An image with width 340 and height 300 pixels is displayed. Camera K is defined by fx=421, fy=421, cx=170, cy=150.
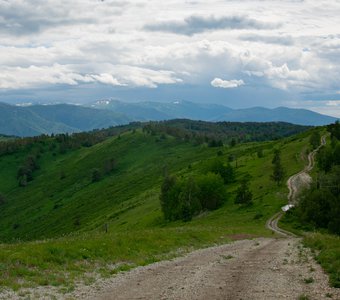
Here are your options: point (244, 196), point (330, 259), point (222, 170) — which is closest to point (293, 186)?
point (244, 196)

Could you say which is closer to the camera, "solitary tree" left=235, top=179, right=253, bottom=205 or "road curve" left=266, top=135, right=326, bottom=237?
"road curve" left=266, top=135, right=326, bottom=237

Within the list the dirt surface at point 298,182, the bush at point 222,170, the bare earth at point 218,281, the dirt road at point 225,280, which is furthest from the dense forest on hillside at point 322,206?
the bush at point 222,170

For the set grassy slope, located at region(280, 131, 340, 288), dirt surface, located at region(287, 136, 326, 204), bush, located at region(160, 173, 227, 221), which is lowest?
bush, located at region(160, 173, 227, 221)

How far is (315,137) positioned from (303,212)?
75.0 m

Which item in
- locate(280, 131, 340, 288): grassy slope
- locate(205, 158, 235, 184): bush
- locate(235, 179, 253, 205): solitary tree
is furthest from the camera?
locate(205, 158, 235, 184): bush

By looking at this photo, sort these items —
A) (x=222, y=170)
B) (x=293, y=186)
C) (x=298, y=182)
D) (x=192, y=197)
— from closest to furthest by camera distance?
(x=293, y=186) < (x=192, y=197) < (x=298, y=182) < (x=222, y=170)

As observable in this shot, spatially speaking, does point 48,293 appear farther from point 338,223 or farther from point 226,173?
point 226,173

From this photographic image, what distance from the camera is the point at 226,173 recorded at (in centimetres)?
12750

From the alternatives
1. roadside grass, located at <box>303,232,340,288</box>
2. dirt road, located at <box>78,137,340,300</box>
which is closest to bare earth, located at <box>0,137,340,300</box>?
dirt road, located at <box>78,137,340,300</box>

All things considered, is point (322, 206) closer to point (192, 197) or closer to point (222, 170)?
point (192, 197)

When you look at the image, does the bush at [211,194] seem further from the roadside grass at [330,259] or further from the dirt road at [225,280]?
the dirt road at [225,280]

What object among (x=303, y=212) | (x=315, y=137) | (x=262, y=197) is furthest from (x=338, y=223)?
(x=315, y=137)

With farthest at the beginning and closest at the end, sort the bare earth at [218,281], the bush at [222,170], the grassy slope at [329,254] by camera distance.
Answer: the bush at [222,170], the grassy slope at [329,254], the bare earth at [218,281]

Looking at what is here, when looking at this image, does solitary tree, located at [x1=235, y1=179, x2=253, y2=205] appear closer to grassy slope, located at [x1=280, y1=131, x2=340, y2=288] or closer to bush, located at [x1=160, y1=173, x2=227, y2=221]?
bush, located at [x1=160, y1=173, x2=227, y2=221]
